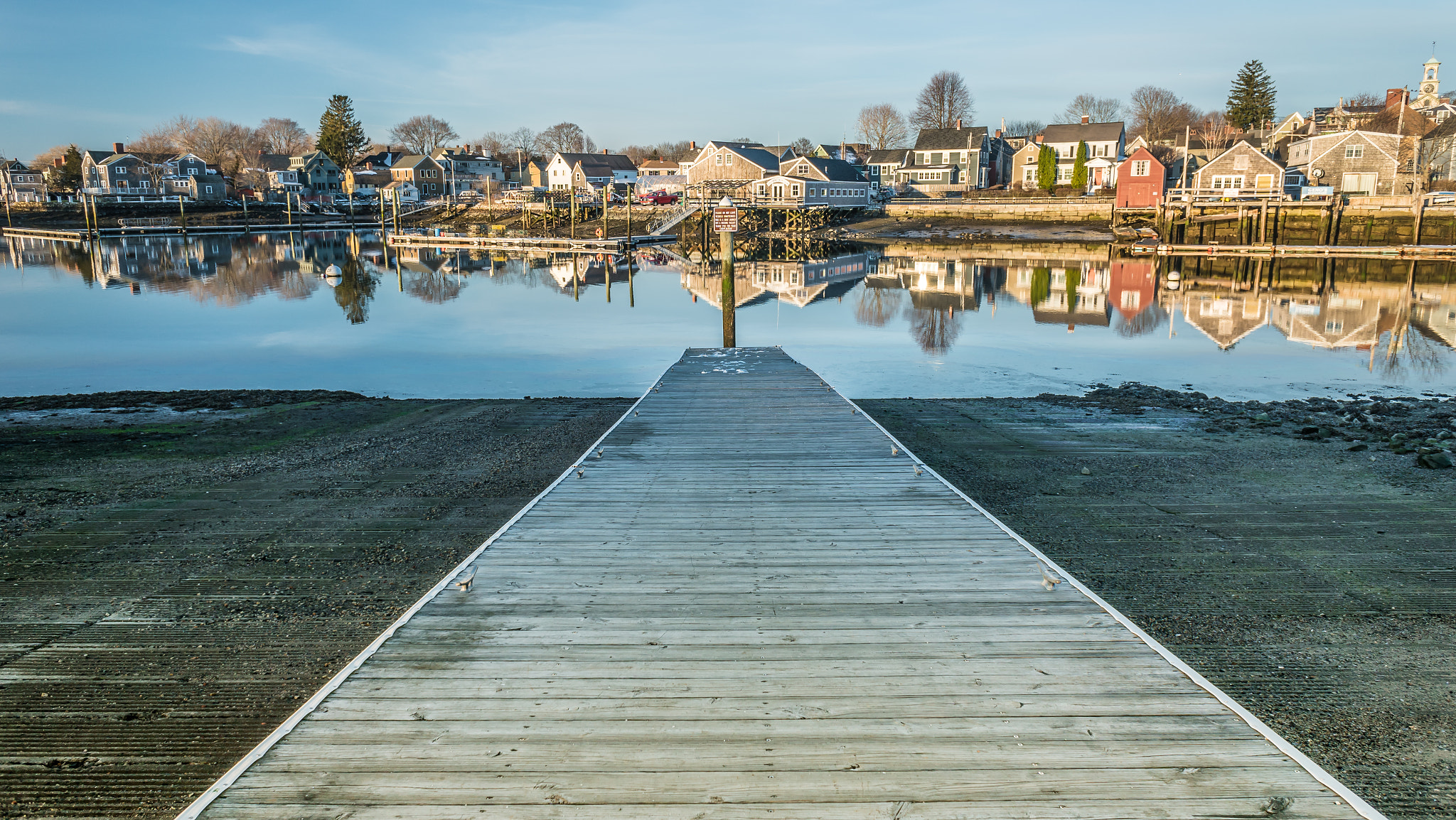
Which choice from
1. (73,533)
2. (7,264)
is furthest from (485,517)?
(7,264)

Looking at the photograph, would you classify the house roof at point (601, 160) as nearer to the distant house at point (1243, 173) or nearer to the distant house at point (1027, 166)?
the distant house at point (1027, 166)

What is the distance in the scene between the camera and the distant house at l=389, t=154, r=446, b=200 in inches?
4235

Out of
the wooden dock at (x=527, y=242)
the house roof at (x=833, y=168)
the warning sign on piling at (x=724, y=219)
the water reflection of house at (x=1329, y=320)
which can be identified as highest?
the house roof at (x=833, y=168)

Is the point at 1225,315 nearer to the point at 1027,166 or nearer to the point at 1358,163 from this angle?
the point at 1358,163

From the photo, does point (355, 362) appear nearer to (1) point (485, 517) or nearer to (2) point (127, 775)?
(1) point (485, 517)

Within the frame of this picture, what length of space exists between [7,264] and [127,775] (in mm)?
59195

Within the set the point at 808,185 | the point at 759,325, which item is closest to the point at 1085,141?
the point at 808,185

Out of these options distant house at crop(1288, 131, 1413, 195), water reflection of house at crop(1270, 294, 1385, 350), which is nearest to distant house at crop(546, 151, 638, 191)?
distant house at crop(1288, 131, 1413, 195)

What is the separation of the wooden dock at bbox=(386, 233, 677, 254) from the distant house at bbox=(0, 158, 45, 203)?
6447 centimetres

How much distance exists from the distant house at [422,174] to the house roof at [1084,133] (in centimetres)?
7314

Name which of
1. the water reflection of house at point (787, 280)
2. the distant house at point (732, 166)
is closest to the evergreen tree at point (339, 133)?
the distant house at point (732, 166)

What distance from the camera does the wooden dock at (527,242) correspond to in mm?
59562

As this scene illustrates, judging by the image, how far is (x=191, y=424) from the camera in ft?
45.8

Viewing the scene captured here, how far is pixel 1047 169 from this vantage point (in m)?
70.9
